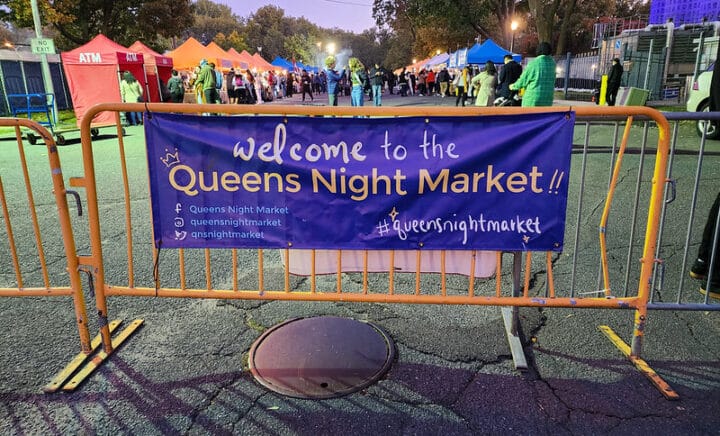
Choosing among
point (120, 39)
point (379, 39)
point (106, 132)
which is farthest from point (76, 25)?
point (379, 39)

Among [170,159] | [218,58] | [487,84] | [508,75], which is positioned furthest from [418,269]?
[218,58]

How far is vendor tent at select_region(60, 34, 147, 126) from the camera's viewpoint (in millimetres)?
16984

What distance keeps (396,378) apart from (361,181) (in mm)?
1192

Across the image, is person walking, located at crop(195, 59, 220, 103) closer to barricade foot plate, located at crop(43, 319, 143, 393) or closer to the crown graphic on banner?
barricade foot plate, located at crop(43, 319, 143, 393)

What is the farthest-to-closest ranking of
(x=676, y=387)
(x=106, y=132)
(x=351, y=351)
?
(x=106, y=132) → (x=351, y=351) → (x=676, y=387)

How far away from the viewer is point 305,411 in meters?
2.64

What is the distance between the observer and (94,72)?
1727 centimetres

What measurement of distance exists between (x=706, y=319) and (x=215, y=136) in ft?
12.0

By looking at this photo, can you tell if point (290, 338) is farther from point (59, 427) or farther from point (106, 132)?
point (106, 132)

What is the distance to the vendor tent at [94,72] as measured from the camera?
16984 millimetres

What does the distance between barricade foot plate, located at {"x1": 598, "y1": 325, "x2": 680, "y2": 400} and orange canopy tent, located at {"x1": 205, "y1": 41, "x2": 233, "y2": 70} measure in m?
24.1

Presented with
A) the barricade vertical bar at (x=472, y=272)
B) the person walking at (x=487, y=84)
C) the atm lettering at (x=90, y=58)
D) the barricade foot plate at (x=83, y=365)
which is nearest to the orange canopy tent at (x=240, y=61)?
the atm lettering at (x=90, y=58)

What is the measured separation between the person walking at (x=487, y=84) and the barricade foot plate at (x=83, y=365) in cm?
1342

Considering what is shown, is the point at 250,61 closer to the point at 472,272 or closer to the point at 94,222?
the point at 94,222
